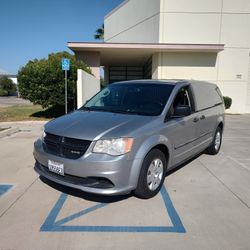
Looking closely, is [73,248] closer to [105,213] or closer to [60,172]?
[105,213]

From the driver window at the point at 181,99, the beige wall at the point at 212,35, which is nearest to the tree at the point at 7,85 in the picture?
the beige wall at the point at 212,35

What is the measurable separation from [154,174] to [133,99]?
1462 millimetres

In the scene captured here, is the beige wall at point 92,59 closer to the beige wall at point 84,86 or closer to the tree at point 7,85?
the beige wall at point 84,86

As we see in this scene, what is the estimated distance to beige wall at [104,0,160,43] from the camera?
733 inches

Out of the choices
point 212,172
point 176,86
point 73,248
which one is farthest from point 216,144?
point 73,248

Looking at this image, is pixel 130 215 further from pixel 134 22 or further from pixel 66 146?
pixel 134 22


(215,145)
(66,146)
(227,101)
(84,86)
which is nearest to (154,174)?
(66,146)

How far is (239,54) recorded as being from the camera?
17703 mm

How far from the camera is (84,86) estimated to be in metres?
12.2

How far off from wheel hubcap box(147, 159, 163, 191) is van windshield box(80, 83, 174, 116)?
804 millimetres

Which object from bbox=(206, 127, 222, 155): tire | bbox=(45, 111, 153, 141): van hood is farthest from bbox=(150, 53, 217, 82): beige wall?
bbox=(45, 111, 153, 141): van hood

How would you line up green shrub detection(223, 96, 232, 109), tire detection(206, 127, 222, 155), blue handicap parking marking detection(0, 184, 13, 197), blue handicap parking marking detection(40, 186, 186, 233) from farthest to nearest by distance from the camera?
green shrub detection(223, 96, 232, 109) → tire detection(206, 127, 222, 155) → blue handicap parking marking detection(0, 184, 13, 197) → blue handicap parking marking detection(40, 186, 186, 233)

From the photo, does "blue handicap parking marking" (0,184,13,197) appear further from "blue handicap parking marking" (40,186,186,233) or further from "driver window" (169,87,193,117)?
"driver window" (169,87,193,117)

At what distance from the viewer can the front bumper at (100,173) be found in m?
3.25
